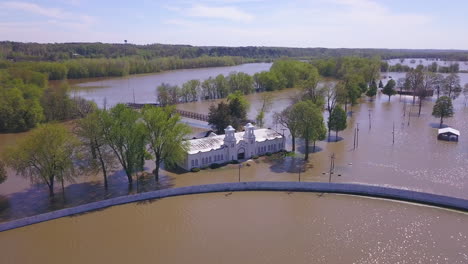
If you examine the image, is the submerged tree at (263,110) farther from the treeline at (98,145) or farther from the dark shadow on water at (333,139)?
the treeline at (98,145)

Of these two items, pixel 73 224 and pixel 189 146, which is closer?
pixel 73 224

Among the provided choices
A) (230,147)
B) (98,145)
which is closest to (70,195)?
(98,145)

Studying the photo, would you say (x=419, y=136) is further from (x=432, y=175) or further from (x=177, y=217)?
(x=177, y=217)

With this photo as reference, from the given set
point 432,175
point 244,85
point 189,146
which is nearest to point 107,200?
point 189,146

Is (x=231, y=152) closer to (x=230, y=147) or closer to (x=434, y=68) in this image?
(x=230, y=147)

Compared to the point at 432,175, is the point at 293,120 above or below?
above

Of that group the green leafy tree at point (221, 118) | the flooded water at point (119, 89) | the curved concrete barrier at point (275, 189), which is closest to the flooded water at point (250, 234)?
the curved concrete barrier at point (275, 189)

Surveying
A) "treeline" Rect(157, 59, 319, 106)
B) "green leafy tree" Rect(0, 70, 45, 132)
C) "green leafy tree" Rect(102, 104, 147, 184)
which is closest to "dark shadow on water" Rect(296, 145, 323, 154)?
"green leafy tree" Rect(102, 104, 147, 184)
